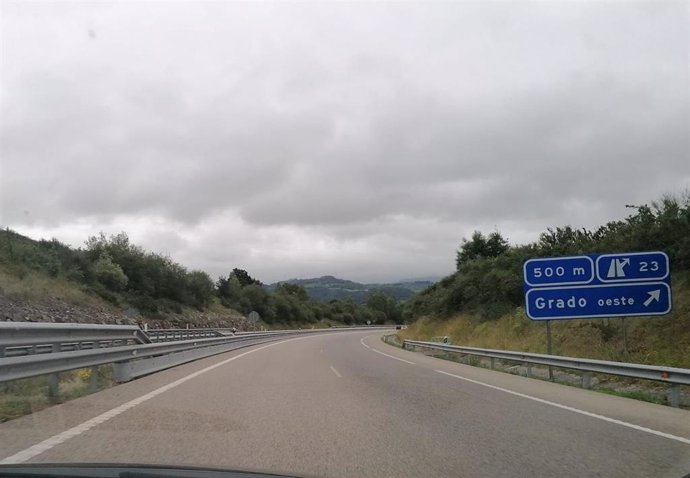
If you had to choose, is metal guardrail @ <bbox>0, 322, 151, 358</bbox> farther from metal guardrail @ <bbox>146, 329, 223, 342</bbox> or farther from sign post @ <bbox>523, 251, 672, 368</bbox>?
metal guardrail @ <bbox>146, 329, 223, 342</bbox>

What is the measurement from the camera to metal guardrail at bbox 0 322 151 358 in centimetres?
912

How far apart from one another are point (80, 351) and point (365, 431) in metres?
5.69

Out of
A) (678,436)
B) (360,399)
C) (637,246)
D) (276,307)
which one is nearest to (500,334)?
(637,246)

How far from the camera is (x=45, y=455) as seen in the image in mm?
6656

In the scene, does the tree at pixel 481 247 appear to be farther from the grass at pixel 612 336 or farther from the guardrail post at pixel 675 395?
the guardrail post at pixel 675 395

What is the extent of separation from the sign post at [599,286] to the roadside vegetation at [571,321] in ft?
4.77

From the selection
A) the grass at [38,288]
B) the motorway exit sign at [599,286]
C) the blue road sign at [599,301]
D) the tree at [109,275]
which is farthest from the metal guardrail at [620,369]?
the tree at [109,275]

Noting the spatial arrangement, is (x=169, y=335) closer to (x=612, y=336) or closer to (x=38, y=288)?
(x=38, y=288)

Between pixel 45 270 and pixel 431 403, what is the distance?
41.9 metres

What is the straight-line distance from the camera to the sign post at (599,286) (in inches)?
699

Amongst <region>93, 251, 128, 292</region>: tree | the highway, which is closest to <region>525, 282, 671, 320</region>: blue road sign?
the highway

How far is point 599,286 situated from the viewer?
61.3 feet

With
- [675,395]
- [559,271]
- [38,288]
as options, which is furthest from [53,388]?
[38,288]

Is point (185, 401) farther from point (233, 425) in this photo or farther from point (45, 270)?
point (45, 270)
